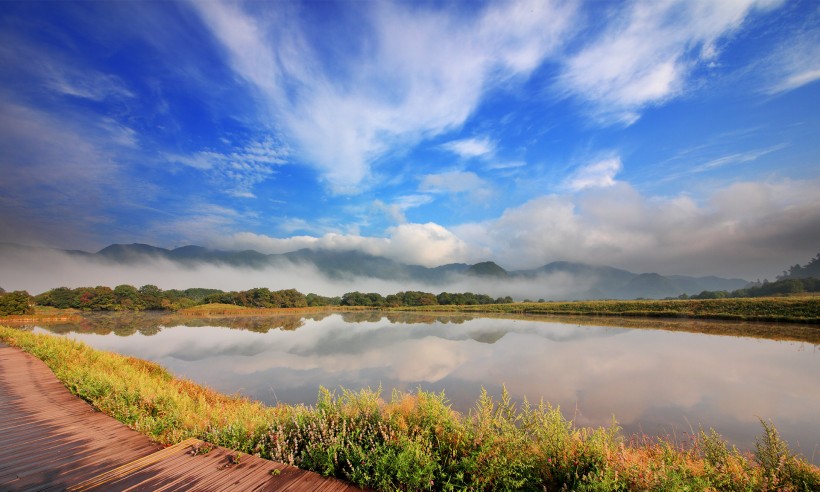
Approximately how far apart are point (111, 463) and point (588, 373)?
1799cm

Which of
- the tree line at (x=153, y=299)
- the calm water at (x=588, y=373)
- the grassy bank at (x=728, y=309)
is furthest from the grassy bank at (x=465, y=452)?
the tree line at (x=153, y=299)

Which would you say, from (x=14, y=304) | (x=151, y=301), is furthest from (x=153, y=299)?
(x=14, y=304)

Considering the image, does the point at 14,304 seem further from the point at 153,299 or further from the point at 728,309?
the point at 728,309

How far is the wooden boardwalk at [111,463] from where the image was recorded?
14.2 ft

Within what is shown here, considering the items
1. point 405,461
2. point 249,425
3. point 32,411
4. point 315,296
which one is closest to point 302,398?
point 249,425

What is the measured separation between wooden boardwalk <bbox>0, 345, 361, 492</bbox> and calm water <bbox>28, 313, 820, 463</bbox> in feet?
21.0

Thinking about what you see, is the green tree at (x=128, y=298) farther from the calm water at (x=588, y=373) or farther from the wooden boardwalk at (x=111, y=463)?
the wooden boardwalk at (x=111, y=463)

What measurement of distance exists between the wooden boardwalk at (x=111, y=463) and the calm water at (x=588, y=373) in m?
6.40

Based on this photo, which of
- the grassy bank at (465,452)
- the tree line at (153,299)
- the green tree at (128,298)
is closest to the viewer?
the grassy bank at (465,452)

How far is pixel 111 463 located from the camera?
16.9 feet

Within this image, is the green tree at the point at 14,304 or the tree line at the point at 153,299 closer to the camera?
the green tree at the point at 14,304

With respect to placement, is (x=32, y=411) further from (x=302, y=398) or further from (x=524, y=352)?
(x=524, y=352)

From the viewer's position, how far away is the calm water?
33.4 ft

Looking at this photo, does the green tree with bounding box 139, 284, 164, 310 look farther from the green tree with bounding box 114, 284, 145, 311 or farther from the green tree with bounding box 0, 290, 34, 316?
the green tree with bounding box 0, 290, 34, 316
